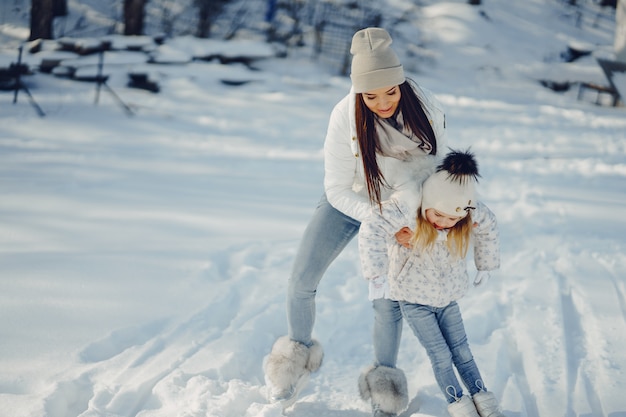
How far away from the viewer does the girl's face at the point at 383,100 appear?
239 centimetres

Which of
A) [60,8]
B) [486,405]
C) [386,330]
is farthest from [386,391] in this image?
[60,8]

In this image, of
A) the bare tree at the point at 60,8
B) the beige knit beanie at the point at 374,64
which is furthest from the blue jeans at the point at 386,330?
the bare tree at the point at 60,8

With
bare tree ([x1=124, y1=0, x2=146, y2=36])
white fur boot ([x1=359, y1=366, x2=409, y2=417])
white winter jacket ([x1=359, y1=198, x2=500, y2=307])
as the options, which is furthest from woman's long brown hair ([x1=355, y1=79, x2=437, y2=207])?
bare tree ([x1=124, y1=0, x2=146, y2=36])

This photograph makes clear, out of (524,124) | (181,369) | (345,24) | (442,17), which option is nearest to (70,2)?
(345,24)

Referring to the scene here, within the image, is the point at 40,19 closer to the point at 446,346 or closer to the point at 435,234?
the point at 435,234

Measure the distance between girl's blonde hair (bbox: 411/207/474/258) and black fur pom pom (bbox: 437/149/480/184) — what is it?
182 millimetres

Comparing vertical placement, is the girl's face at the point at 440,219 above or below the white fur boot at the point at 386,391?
above

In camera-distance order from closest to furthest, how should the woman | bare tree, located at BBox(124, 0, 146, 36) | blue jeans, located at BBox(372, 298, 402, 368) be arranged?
the woman, blue jeans, located at BBox(372, 298, 402, 368), bare tree, located at BBox(124, 0, 146, 36)

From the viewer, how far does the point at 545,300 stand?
3.74 meters

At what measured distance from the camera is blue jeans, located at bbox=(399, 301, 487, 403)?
2486 mm

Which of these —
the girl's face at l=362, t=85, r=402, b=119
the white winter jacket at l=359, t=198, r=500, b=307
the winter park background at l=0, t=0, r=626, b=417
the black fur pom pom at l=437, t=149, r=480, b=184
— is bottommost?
the winter park background at l=0, t=0, r=626, b=417

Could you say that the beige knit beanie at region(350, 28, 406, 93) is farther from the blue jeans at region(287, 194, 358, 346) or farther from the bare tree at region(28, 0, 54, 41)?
the bare tree at region(28, 0, 54, 41)

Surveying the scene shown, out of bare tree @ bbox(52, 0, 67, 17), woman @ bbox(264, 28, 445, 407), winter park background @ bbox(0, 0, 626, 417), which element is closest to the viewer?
woman @ bbox(264, 28, 445, 407)

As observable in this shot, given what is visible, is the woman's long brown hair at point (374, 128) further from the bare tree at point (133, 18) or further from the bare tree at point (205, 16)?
the bare tree at point (205, 16)
